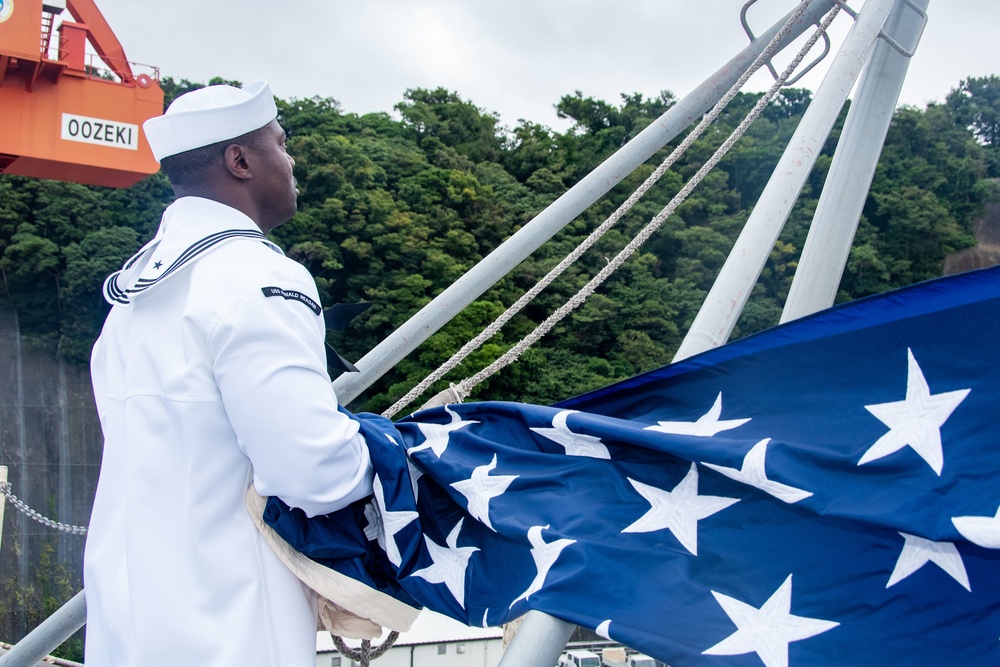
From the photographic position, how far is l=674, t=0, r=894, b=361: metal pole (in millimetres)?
1796

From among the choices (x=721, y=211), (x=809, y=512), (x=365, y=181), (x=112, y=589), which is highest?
(x=721, y=211)

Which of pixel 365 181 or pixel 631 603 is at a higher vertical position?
pixel 365 181

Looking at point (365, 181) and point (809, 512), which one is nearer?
point (809, 512)

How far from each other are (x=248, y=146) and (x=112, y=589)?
0.62 meters

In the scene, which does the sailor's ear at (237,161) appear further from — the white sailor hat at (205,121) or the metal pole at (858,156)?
the metal pole at (858,156)

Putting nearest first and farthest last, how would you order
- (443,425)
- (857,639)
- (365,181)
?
(857,639) → (443,425) → (365,181)

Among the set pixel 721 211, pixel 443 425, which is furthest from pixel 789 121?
pixel 443 425

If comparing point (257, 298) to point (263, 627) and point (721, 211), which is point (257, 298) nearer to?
point (263, 627)

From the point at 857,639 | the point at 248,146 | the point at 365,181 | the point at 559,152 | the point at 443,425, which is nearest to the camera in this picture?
the point at 857,639

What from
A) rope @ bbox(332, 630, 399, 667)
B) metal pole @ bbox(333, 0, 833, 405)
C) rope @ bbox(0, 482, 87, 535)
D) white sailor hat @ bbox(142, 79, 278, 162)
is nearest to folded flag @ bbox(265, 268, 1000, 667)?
rope @ bbox(332, 630, 399, 667)

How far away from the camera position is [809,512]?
1150 mm

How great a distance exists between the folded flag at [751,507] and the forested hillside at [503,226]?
19.1 m

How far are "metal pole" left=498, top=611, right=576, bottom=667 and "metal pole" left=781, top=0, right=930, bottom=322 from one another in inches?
52.1

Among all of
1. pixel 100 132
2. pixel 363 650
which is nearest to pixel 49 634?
pixel 363 650
